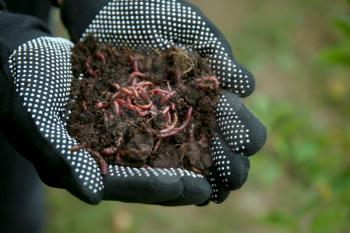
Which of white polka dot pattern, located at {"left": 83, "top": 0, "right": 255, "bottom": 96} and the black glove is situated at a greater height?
white polka dot pattern, located at {"left": 83, "top": 0, "right": 255, "bottom": 96}

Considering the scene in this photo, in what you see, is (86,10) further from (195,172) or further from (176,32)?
(195,172)

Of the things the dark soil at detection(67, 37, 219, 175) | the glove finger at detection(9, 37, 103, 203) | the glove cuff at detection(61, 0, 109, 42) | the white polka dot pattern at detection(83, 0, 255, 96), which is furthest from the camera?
the glove cuff at detection(61, 0, 109, 42)

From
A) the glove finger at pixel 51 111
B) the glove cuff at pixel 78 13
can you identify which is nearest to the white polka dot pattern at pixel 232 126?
the glove finger at pixel 51 111

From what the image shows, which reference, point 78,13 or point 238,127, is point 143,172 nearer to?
point 238,127

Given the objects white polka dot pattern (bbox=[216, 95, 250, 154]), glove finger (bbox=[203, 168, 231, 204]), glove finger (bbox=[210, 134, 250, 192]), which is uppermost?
white polka dot pattern (bbox=[216, 95, 250, 154])

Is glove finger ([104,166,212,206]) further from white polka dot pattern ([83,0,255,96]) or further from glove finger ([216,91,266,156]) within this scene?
white polka dot pattern ([83,0,255,96])

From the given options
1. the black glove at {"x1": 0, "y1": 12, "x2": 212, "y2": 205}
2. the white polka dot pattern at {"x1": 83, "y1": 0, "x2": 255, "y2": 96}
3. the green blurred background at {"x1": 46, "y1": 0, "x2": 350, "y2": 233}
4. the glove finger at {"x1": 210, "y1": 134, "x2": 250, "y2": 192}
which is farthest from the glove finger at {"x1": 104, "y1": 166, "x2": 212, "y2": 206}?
the green blurred background at {"x1": 46, "y1": 0, "x2": 350, "y2": 233}

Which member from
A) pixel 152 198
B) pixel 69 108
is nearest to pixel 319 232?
pixel 152 198

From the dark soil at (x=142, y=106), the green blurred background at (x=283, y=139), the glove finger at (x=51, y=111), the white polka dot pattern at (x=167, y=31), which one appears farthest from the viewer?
the green blurred background at (x=283, y=139)

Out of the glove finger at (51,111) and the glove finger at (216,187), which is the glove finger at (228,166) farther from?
the glove finger at (51,111)
